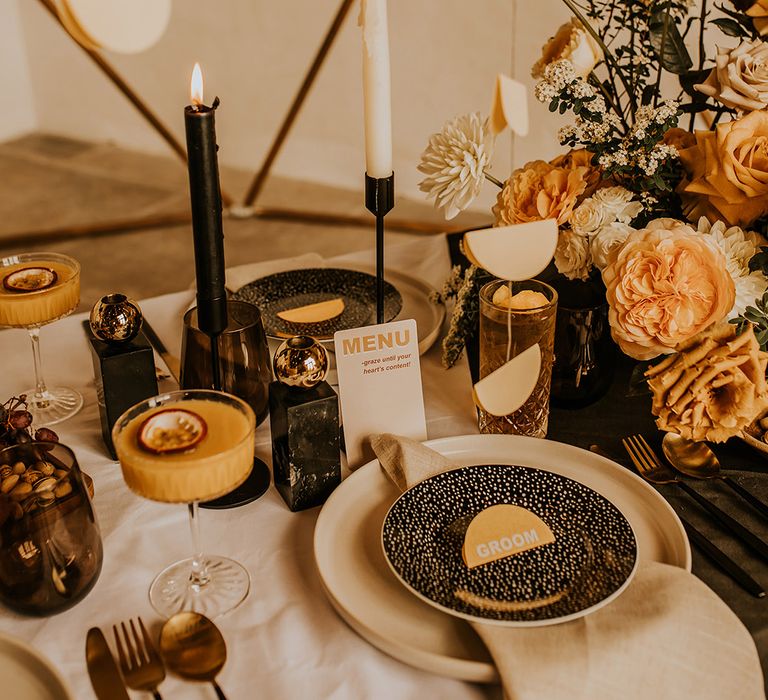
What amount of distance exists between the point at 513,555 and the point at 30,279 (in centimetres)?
67

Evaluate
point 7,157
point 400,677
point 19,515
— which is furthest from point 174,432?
point 7,157

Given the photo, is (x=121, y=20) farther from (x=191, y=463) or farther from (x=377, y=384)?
(x=377, y=384)

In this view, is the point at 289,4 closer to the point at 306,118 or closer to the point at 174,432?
the point at 306,118

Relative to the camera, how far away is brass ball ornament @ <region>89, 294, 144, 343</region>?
36.8 inches

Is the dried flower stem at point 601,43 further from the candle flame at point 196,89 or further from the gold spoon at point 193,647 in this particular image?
the gold spoon at point 193,647

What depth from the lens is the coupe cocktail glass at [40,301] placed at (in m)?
1.01

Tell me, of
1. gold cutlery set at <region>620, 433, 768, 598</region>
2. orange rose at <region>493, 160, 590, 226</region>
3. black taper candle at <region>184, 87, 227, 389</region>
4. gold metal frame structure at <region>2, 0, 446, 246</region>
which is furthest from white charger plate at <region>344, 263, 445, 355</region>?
gold metal frame structure at <region>2, 0, 446, 246</region>

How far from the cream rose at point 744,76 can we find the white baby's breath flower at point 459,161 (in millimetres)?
282

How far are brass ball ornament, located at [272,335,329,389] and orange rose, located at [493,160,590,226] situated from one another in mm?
357

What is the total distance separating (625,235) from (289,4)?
120 inches

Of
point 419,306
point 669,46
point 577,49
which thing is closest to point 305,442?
point 419,306

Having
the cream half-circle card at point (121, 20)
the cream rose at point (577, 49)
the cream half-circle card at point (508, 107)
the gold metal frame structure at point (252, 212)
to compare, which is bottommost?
the gold metal frame structure at point (252, 212)

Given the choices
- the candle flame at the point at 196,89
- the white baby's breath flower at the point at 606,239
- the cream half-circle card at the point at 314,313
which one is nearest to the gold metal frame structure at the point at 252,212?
the cream half-circle card at the point at 314,313

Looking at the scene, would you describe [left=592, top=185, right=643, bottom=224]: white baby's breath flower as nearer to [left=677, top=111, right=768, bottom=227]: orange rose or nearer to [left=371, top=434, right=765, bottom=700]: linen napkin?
[left=677, top=111, right=768, bottom=227]: orange rose
